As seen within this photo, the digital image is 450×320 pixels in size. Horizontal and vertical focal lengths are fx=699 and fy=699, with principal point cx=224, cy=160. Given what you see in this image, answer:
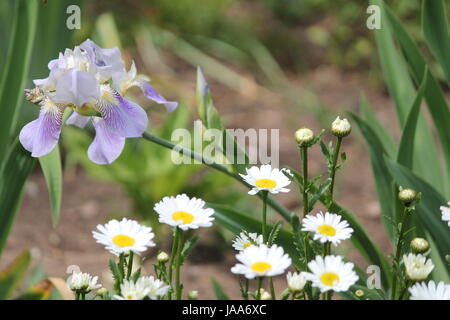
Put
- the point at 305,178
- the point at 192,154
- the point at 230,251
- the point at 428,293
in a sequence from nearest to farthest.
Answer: the point at 428,293 → the point at 305,178 → the point at 192,154 → the point at 230,251

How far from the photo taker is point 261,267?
2.33 ft

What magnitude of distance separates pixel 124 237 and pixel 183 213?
7cm

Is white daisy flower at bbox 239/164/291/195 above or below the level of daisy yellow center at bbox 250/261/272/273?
above

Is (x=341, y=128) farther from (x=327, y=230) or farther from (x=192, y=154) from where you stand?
(x=192, y=154)

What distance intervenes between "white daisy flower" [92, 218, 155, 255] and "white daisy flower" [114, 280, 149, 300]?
1.9 inches

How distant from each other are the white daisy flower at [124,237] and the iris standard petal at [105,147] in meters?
0.10

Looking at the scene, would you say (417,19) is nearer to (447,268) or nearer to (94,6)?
(94,6)

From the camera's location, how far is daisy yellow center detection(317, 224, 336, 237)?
0.77 metres

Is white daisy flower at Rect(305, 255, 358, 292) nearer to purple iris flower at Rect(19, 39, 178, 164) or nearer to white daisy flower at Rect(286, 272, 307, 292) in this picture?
white daisy flower at Rect(286, 272, 307, 292)

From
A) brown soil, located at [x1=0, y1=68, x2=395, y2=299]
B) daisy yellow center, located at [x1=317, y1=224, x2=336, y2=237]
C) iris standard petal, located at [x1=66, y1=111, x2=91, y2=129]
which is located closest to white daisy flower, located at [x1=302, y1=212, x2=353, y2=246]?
daisy yellow center, located at [x1=317, y1=224, x2=336, y2=237]

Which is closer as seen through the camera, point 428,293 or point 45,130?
point 428,293

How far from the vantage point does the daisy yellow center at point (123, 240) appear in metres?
0.78

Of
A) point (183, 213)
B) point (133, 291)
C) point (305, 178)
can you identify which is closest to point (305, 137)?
point (305, 178)
